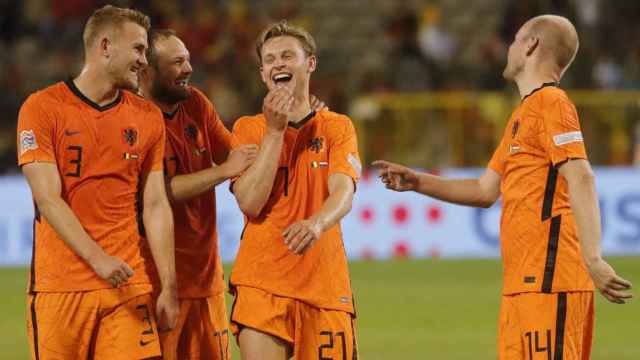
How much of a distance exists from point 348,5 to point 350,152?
1625 cm

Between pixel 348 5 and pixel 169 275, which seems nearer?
pixel 169 275

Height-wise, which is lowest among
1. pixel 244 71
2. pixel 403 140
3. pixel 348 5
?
pixel 403 140

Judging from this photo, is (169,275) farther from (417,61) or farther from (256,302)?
(417,61)

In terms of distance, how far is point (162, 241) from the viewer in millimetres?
6109

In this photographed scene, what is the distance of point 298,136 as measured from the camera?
6.39 meters

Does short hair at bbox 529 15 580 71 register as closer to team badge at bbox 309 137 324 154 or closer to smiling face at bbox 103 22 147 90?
team badge at bbox 309 137 324 154

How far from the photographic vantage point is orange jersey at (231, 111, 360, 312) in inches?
246

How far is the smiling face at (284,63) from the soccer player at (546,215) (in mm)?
1078

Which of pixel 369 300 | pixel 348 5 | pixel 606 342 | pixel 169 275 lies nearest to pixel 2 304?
pixel 369 300

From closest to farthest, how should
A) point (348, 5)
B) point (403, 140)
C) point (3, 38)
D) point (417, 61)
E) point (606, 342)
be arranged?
point (606, 342) < point (403, 140) < point (417, 61) < point (3, 38) < point (348, 5)

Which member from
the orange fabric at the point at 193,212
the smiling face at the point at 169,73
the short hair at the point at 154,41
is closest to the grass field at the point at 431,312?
the orange fabric at the point at 193,212

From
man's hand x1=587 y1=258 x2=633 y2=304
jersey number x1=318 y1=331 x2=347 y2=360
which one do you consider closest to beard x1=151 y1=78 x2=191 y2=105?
Answer: jersey number x1=318 y1=331 x2=347 y2=360

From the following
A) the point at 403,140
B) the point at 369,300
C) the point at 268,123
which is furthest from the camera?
the point at 403,140

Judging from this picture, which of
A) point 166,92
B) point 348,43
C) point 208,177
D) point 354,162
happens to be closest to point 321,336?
point 354,162
